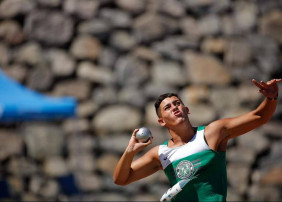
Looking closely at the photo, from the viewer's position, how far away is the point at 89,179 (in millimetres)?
7391

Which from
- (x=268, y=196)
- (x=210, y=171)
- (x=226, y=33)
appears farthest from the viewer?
(x=226, y=33)

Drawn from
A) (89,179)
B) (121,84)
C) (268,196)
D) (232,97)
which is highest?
(121,84)

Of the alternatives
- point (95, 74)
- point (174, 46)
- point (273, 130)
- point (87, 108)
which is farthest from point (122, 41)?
point (273, 130)

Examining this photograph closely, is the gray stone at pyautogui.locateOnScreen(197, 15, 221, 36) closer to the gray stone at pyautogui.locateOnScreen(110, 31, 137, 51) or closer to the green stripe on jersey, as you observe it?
the gray stone at pyautogui.locateOnScreen(110, 31, 137, 51)

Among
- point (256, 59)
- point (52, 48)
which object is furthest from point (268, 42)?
point (52, 48)

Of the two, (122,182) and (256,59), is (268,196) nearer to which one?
(256,59)

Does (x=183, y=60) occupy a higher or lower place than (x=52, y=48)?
lower

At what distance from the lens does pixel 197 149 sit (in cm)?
289

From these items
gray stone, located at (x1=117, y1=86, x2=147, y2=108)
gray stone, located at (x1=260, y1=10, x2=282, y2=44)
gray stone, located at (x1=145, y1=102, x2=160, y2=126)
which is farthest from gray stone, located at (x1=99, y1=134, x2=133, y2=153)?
gray stone, located at (x1=260, y1=10, x2=282, y2=44)

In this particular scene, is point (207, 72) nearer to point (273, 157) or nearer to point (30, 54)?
point (273, 157)

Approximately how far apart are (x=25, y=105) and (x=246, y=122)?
10.6 ft

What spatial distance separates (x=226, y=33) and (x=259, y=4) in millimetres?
619

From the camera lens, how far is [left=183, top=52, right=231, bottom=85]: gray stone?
7.46 metres

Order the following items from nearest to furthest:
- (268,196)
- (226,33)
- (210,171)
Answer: (210,171) → (268,196) → (226,33)
